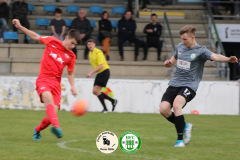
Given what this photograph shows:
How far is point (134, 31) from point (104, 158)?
1512 centimetres

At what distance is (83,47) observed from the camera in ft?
76.5

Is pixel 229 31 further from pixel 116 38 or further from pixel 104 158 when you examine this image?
pixel 104 158

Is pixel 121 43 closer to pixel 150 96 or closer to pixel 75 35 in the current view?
pixel 150 96

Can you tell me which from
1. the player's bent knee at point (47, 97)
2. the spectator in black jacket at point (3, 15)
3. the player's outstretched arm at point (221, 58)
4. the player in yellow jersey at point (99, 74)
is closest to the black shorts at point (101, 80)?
the player in yellow jersey at point (99, 74)

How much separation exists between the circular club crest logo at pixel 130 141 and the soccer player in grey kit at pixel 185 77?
1.75m

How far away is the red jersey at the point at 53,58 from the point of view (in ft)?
32.8

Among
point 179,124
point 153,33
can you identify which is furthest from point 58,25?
point 179,124

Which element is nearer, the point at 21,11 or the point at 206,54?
the point at 206,54

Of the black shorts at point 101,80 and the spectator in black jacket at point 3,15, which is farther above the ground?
the spectator in black jacket at point 3,15

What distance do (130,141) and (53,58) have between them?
2485 millimetres

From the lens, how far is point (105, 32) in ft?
74.9

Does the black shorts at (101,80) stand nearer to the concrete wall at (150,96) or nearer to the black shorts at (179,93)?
the concrete wall at (150,96)

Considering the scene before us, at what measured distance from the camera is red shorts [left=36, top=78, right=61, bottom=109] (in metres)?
9.82

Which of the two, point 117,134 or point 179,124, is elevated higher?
point 179,124
